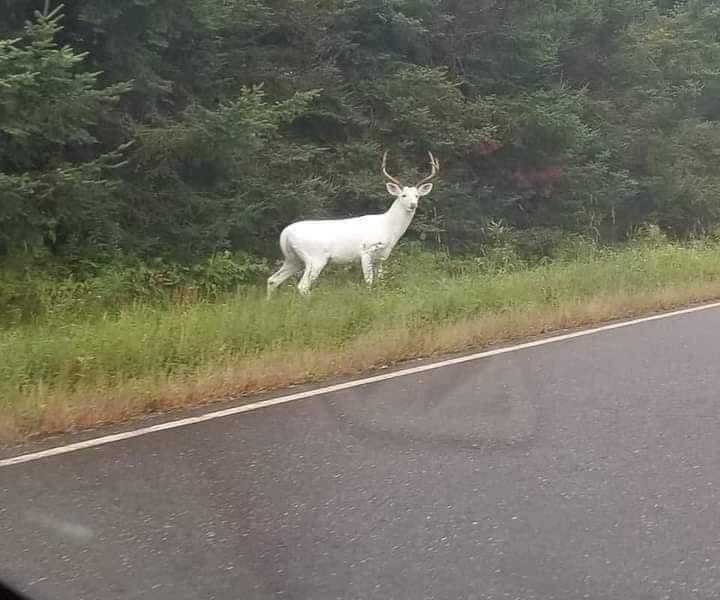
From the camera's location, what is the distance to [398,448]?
22.1 feet

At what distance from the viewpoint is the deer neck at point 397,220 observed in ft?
45.6

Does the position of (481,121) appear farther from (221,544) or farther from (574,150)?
(221,544)

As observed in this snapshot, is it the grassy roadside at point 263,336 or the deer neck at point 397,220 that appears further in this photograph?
the deer neck at point 397,220

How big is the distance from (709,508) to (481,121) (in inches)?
590

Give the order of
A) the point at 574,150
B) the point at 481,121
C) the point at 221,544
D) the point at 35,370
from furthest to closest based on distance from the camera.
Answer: the point at 574,150 → the point at 481,121 → the point at 35,370 → the point at 221,544

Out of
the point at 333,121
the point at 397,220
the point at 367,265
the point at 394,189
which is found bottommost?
the point at 367,265

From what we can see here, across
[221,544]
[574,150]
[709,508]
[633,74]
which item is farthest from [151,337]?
[633,74]

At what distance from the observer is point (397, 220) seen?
14.0m

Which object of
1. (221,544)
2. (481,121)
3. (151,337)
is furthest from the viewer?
(481,121)

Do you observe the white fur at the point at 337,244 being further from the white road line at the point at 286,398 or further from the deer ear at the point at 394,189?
the white road line at the point at 286,398

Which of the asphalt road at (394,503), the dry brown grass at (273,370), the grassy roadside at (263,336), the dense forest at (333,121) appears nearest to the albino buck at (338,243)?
the grassy roadside at (263,336)

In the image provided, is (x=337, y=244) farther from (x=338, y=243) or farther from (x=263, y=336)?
(x=263, y=336)

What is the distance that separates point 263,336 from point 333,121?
9.60 meters

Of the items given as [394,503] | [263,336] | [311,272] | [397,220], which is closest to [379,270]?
[397,220]
